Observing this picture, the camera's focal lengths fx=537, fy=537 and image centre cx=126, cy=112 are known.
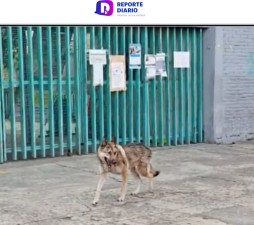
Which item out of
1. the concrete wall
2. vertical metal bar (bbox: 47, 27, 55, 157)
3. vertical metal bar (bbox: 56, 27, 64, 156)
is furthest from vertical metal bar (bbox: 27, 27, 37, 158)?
the concrete wall

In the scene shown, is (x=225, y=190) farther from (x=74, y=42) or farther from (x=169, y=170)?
(x=74, y=42)

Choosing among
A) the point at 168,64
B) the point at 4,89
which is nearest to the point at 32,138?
the point at 4,89

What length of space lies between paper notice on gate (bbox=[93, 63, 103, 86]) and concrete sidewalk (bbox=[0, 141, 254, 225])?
136cm

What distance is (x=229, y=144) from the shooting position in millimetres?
11492

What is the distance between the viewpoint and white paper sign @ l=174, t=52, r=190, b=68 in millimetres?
10797

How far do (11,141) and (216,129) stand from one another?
4.43 meters

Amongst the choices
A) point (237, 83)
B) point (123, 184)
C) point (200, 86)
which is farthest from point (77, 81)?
point (237, 83)

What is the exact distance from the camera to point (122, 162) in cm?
637

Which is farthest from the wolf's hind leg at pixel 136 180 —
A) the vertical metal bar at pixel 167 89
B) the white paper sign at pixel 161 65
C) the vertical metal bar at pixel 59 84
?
the white paper sign at pixel 161 65

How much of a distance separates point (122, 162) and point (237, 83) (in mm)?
5903

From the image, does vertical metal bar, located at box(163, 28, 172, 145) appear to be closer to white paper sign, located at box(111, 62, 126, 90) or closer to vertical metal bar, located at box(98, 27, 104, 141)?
white paper sign, located at box(111, 62, 126, 90)

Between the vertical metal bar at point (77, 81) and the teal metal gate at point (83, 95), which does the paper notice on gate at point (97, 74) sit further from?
the vertical metal bar at point (77, 81)

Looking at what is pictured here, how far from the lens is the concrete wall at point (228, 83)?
11133 mm
